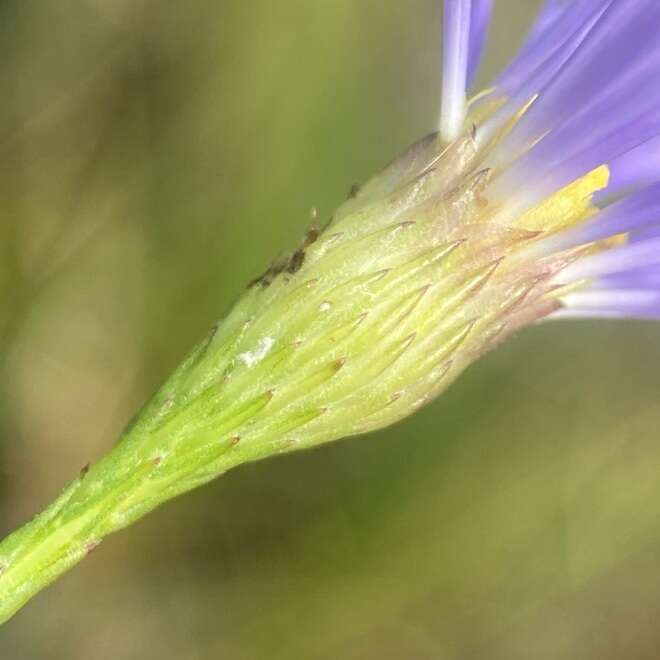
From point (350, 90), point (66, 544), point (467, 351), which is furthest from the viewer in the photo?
point (350, 90)

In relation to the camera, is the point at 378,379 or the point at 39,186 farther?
the point at 39,186

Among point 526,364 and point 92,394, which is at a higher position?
point 92,394

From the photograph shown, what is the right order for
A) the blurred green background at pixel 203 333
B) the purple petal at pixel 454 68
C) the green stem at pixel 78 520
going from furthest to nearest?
the blurred green background at pixel 203 333 → the purple petal at pixel 454 68 → the green stem at pixel 78 520

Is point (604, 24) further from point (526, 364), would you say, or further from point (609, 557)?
point (609, 557)

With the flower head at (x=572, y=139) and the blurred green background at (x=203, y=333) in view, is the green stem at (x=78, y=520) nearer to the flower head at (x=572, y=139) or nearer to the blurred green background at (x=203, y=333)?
the flower head at (x=572, y=139)

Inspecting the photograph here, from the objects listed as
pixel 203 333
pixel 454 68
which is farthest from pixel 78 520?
pixel 203 333

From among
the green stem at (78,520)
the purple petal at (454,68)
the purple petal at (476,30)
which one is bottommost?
the green stem at (78,520)

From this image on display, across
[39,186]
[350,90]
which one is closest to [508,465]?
[350,90]

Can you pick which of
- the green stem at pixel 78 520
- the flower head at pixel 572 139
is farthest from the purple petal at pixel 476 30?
the green stem at pixel 78 520

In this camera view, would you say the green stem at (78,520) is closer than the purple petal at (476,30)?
Yes
